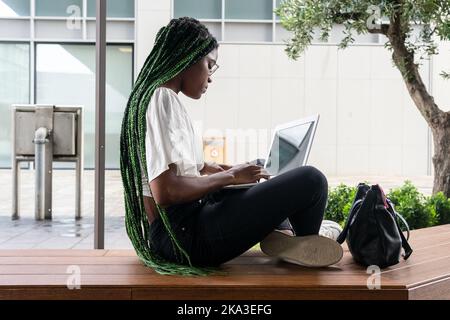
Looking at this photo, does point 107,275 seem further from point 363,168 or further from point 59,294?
point 363,168

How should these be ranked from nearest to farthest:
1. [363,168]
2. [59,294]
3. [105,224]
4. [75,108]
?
[59,294] < [105,224] < [75,108] < [363,168]

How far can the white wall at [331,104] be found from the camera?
12.9ft

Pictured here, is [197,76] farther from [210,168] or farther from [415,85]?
[415,85]

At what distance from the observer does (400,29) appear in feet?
13.1

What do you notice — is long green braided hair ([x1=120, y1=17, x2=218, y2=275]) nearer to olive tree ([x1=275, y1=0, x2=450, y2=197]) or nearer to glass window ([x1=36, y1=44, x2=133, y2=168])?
glass window ([x1=36, y1=44, x2=133, y2=168])

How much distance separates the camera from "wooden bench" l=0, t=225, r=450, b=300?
5.11 feet

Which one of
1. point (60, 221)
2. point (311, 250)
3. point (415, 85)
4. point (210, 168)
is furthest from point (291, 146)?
point (415, 85)

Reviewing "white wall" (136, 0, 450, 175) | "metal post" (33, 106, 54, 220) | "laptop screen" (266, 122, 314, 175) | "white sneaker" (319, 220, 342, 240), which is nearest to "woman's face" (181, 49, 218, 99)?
"laptop screen" (266, 122, 314, 175)

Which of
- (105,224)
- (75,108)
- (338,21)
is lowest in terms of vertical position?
(105,224)

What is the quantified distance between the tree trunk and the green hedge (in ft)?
0.83

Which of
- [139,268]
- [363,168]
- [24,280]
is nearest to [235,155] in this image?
[363,168]

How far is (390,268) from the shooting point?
5.98ft

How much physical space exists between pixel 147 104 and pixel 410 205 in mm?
2828
